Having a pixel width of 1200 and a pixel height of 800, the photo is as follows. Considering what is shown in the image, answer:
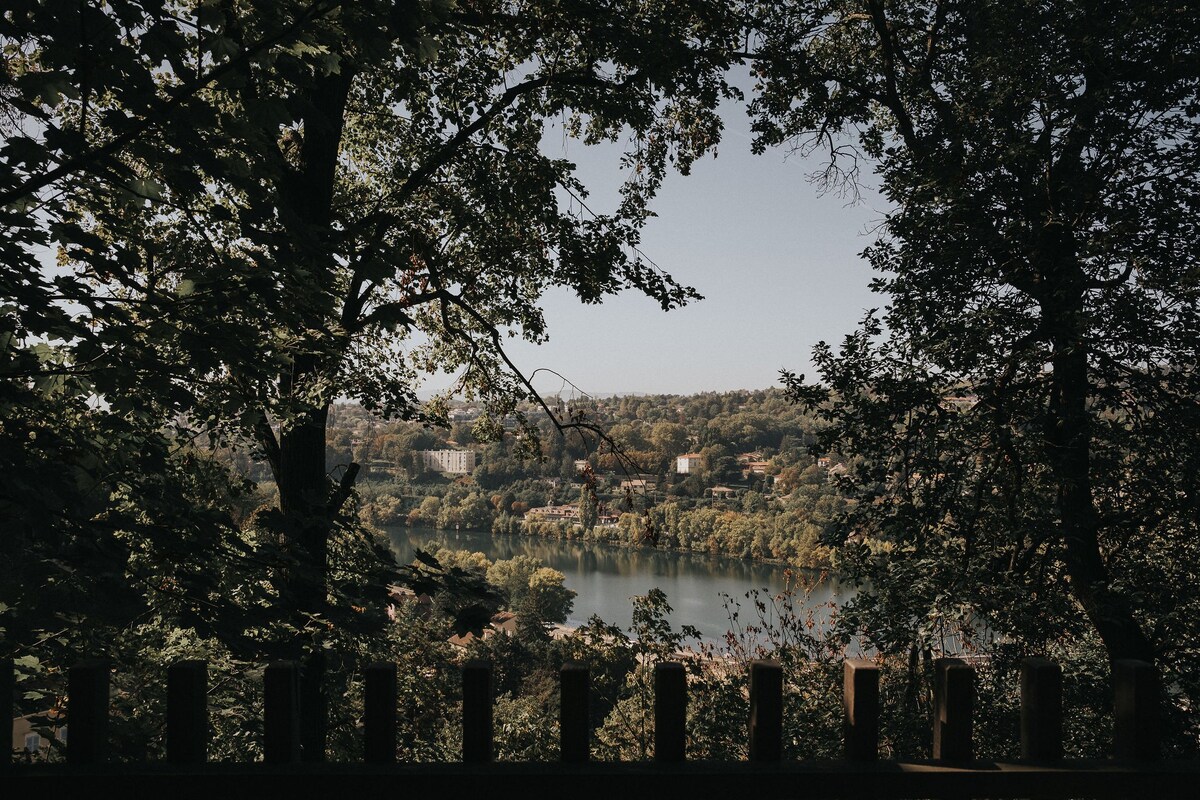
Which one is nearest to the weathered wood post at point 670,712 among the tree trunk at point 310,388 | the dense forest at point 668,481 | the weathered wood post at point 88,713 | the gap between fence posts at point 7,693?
the weathered wood post at point 88,713

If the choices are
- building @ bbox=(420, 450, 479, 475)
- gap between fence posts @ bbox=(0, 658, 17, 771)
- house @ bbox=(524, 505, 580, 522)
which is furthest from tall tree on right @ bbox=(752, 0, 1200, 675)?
house @ bbox=(524, 505, 580, 522)

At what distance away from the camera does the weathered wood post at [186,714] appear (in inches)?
49.0

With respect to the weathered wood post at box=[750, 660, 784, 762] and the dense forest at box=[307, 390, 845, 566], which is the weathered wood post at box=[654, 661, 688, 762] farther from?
the dense forest at box=[307, 390, 845, 566]

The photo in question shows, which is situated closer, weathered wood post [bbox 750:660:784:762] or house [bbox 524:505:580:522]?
weathered wood post [bbox 750:660:784:762]

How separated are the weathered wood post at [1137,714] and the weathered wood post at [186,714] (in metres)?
1.34

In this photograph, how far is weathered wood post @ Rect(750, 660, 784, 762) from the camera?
1269mm

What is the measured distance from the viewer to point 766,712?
1.28 meters

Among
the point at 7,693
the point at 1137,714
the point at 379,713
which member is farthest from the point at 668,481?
the point at 7,693

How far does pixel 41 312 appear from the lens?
2074 millimetres

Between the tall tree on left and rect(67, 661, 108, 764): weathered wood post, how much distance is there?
0.89 m

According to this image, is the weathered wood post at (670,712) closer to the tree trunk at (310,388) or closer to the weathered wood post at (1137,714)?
the weathered wood post at (1137,714)

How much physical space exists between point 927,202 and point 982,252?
434 millimetres

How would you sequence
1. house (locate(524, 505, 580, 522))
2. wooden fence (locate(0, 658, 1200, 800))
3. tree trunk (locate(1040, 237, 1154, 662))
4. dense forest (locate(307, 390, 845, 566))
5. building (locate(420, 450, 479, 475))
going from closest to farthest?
wooden fence (locate(0, 658, 1200, 800)), tree trunk (locate(1040, 237, 1154, 662)), dense forest (locate(307, 390, 845, 566)), building (locate(420, 450, 479, 475)), house (locate(524, 505, 580, 522))

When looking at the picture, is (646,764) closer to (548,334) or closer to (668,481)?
(548,334)
